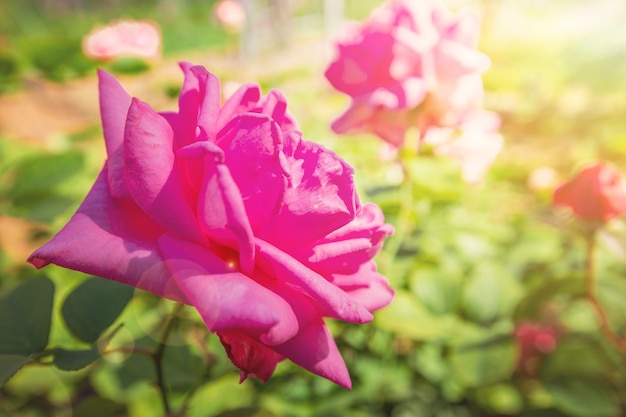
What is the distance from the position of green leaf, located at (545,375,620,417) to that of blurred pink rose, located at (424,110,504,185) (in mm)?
279

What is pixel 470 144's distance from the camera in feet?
2.16

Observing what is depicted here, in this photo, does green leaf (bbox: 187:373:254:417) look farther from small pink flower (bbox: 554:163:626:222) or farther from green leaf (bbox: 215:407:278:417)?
small pink flower (bbox: 554:163:626:222)

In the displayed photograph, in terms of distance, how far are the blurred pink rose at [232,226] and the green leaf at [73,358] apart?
8cm

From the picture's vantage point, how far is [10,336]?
0.31 meters

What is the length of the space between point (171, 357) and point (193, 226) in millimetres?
241

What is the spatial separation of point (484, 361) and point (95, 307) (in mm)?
401

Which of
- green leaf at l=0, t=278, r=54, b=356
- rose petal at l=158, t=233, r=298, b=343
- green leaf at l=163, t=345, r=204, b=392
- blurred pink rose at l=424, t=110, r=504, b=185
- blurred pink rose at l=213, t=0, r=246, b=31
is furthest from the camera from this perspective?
blurred pink rose at l=213, t=0, r=246, b=31

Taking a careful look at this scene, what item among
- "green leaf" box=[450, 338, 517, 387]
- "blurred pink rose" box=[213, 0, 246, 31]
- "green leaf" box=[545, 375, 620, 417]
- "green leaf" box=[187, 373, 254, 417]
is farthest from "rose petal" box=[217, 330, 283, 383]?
"blurred pink rose" box=[213, 0, 246, 31]

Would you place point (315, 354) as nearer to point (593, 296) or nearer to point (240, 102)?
point (240, 102)

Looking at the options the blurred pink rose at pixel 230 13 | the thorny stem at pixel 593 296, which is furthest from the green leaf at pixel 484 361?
the blurred pink rose at pixel 230 13

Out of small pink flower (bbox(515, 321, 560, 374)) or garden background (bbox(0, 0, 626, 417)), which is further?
small pink flower (bbox(515, 321, 560, 374))

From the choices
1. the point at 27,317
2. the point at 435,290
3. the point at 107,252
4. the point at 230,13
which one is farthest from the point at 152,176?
the point at 230,13

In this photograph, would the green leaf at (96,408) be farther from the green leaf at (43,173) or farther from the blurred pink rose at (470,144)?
the blurred pink rose at (470,144)

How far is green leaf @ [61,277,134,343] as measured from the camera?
35 centimetres
